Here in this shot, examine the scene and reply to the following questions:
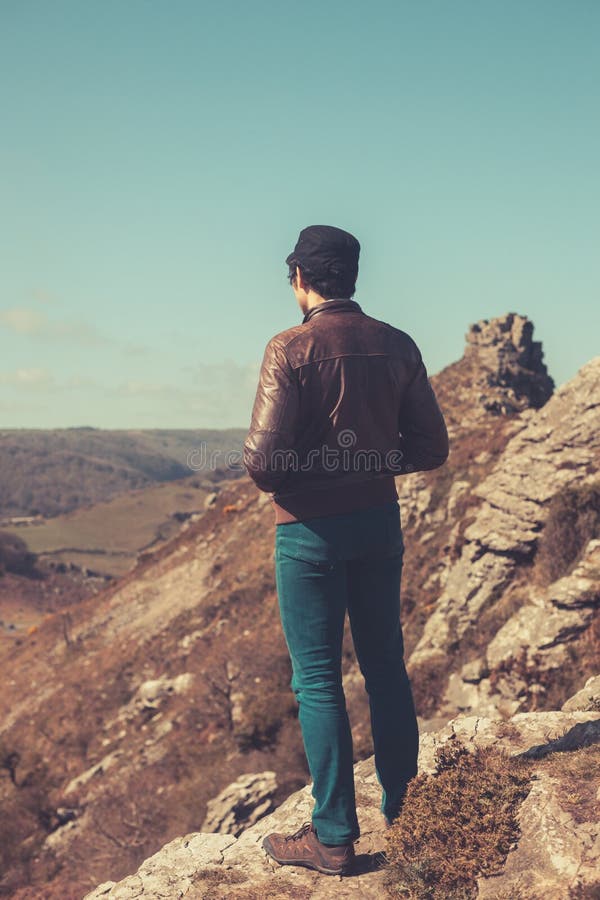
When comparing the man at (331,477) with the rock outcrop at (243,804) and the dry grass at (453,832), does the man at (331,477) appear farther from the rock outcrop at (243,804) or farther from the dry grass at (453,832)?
the rock outcrop at (243,804)

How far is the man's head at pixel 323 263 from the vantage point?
11.7ft

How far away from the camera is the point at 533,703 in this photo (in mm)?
8000

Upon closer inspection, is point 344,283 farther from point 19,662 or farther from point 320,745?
point 19,662

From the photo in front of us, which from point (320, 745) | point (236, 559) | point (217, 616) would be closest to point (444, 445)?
point (320, 745)

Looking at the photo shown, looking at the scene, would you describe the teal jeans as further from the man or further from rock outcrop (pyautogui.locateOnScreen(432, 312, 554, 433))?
rock outcrop (pyautogui.locateOnScreen(432, 312, 554, 433))

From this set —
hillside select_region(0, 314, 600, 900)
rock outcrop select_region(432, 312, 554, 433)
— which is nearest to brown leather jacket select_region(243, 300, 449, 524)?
hillside select_region(0, 314, 600, 900)

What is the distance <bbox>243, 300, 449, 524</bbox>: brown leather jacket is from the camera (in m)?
3.40

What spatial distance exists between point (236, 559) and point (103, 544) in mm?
103090

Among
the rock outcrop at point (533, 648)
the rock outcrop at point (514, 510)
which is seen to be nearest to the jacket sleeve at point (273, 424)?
the rock outcrop at point (533, 648)

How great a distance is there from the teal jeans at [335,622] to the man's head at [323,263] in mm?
1213

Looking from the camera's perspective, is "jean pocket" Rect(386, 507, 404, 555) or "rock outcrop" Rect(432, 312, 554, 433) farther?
"rock outcrop" Rect(432, 312, 554, 433)

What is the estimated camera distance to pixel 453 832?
364 cm

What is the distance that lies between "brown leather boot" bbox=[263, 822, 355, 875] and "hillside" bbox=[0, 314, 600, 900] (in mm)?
2331

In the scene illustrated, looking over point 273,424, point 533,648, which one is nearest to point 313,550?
point 273,424
